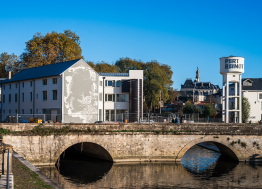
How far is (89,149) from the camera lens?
108ft

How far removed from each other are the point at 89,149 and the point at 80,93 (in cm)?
Result: 1363

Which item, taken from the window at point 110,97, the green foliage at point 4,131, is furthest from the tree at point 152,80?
the green foliage at point 4,131

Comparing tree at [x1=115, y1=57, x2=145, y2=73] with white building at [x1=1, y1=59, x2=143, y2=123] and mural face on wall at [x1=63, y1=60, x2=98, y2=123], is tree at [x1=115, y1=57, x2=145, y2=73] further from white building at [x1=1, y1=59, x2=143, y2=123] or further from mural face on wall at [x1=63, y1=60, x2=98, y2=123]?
mural face on wall at [x1=63, y1=60, x2=98, y2=123]

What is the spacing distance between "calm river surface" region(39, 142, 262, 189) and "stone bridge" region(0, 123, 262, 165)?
106cm

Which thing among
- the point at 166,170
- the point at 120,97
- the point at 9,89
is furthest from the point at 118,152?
the point at 9,89

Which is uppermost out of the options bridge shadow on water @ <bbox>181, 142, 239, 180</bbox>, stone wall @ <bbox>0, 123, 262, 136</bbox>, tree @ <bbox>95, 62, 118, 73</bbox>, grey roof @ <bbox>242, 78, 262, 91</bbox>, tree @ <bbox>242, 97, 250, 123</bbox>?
tree @ <bbox>95, 62, 118, 73</bbox>

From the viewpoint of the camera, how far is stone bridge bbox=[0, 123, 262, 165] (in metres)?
26.2

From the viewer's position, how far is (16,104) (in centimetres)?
5291

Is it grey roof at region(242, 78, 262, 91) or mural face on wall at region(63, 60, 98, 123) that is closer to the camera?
mural face on wall at region(63, 60, 98, 123)

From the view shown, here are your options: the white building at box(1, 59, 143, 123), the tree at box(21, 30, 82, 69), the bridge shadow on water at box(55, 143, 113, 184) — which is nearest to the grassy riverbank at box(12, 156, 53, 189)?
the bridge shadow on water at box(55, 143, 113, 184)

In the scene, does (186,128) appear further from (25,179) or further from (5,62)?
(5,62)

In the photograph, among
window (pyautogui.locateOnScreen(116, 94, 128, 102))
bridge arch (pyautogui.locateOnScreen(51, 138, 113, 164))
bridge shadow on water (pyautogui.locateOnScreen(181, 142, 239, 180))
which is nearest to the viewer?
bridge arch (pyautogui.locateOnScreen(51, 138, 113, 164))

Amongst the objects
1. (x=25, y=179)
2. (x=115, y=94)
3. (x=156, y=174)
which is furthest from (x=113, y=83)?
(x=25, y=179)

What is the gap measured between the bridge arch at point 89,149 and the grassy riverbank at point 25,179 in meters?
9.61
